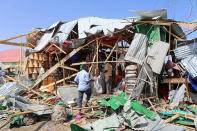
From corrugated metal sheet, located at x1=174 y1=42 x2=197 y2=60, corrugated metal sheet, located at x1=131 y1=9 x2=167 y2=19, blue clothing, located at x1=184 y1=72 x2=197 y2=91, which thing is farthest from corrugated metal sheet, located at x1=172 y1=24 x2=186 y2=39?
blue clothing, located at x1=184 y1=72 x2=197 y2=91

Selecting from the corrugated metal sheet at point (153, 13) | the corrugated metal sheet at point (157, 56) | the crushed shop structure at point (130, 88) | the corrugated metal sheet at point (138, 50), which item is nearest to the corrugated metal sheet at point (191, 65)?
the crushed shop structure at point (130, 88)

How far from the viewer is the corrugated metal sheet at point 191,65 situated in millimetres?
5684

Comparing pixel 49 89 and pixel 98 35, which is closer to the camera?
pixel 98 35

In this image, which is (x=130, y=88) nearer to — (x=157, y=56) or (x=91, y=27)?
(x=157, y=56)

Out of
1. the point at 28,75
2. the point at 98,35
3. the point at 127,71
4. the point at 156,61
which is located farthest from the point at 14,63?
the point at 156,61

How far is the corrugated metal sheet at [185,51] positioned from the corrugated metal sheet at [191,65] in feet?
0.83

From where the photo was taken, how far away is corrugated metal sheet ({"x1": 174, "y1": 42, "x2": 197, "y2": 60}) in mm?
6316

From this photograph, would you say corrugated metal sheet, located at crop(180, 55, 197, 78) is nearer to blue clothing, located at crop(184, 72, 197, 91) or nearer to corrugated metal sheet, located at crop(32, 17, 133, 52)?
blue clothing, located at crop(184, 72, 197, 91)

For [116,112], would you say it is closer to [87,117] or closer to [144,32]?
[87,117]

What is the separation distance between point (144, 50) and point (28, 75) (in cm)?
962

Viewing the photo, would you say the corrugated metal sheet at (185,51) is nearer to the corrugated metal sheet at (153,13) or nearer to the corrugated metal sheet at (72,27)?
the corrugated metal sheet at (153,13)

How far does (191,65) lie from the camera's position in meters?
5.90

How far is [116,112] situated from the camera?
4.84 m

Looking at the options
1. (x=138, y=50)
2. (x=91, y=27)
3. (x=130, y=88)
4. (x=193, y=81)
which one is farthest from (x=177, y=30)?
(x=91, y=27)
